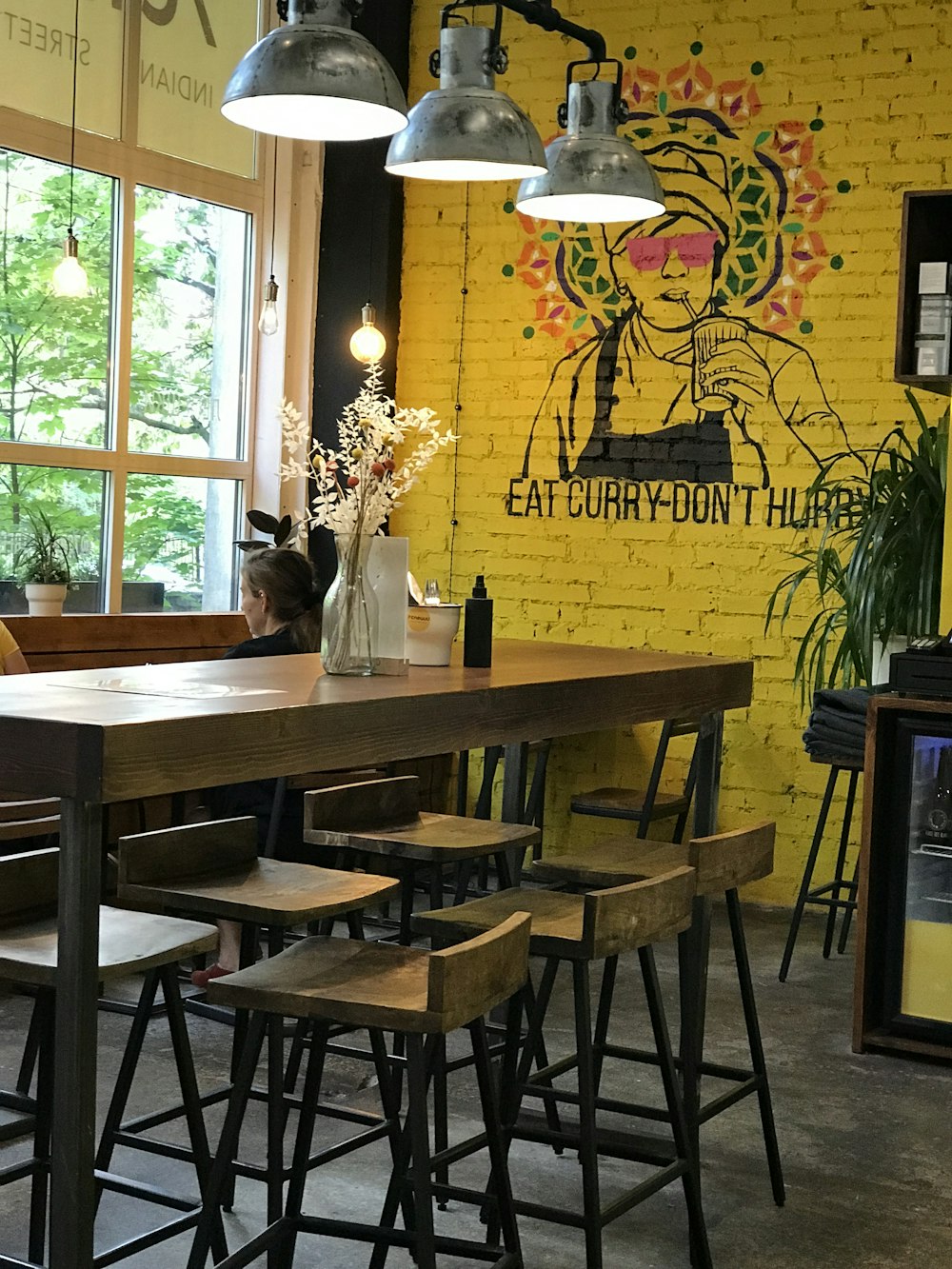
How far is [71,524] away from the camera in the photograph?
224 inches

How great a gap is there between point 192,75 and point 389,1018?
185 inches

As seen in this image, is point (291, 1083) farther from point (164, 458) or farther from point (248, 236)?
point (248, 236)

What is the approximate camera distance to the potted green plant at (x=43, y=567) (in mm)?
5352

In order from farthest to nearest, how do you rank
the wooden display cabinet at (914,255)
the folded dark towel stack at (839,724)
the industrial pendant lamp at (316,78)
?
the folded dark towel stack at (839,724) → the wooden display cabinet at (914,255) → the industrial pendant lamp at (316,78)

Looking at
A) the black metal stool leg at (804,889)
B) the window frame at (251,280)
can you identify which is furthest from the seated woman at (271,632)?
the black metal stool leg at (804,889)

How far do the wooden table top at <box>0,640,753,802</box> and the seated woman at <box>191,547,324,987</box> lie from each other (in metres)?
1.18

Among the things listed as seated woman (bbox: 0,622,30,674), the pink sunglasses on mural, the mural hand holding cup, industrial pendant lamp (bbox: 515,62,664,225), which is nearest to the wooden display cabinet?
industrial pendant lamp (bbox: 515,62,664,225)

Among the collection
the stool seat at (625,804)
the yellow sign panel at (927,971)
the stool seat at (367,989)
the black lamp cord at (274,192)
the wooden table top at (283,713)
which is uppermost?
the black lamp cord at (274,192)

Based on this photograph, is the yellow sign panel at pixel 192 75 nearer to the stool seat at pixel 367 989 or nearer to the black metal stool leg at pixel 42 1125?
the black metal stool leg at pixel 42 1125

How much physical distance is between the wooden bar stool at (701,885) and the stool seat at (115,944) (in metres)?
0.89

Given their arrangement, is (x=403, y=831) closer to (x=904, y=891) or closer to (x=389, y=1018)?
(x=389, y=1018)

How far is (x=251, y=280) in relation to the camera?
255 inches

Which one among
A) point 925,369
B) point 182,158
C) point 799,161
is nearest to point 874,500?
point 925,369

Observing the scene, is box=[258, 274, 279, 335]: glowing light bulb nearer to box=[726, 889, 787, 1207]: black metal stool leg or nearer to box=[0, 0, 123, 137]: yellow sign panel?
box=[0, 0, 123, 137]: yellow sign panel
